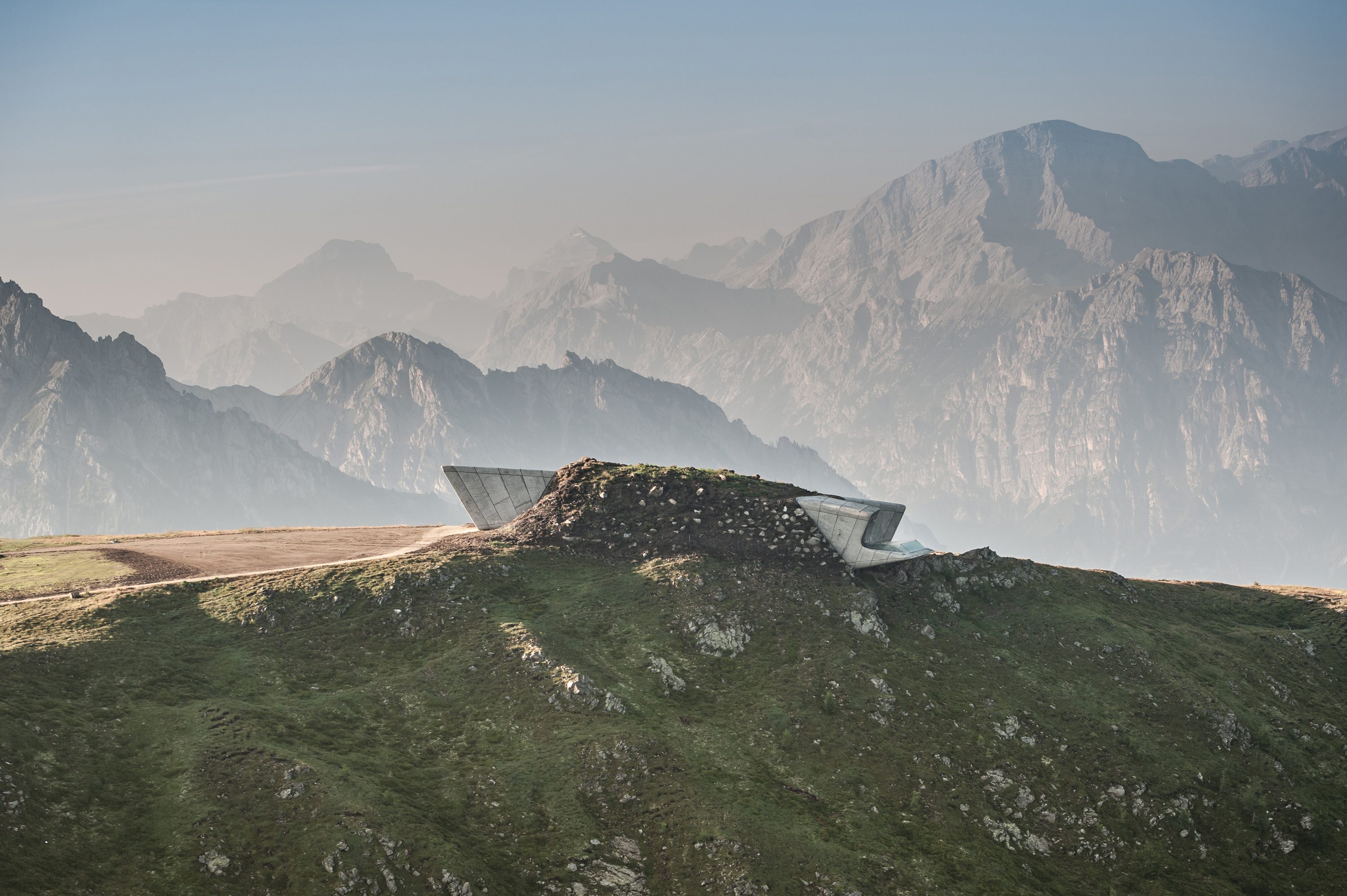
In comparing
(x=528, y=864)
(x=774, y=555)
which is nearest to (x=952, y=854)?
(x=528, y=864)

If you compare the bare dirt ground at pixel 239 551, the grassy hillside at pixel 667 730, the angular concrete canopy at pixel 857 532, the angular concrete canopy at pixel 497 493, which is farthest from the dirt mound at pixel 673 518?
the bare dirt ground at pixel 239 551

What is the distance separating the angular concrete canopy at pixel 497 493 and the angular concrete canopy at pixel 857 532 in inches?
779

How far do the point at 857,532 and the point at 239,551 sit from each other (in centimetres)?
3878

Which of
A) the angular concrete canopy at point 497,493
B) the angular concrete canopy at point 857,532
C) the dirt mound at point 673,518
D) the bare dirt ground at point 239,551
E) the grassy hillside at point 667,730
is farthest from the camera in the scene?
the angular concrete canopy at point 497,493

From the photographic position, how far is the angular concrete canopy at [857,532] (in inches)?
1865

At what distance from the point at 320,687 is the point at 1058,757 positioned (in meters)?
31.3

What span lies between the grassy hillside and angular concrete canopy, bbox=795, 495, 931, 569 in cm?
118

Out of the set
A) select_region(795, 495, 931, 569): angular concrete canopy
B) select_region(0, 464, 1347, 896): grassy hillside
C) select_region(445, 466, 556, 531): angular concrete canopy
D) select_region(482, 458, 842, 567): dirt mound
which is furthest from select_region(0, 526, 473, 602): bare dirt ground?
select_region(795, 495, 931, 569): angular concrete canopy

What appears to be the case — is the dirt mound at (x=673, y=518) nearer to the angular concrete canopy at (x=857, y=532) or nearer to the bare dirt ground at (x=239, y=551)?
the angular concrete canopy at (x=857, y=532)

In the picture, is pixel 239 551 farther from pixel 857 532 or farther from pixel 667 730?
pixel 857 532

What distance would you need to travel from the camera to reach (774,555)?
157 ft

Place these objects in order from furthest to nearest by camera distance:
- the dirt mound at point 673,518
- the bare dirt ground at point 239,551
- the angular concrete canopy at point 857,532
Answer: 1. the dirt mound at point 673,518
2. the angular concrete canopy at point 857,532
3. the bare dirt ground at point 239,551

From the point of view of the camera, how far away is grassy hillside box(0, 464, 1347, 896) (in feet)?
78.8

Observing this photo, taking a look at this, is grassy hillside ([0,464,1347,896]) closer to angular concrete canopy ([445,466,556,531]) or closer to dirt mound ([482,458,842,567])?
dirt mound ([482,458,842,567])
